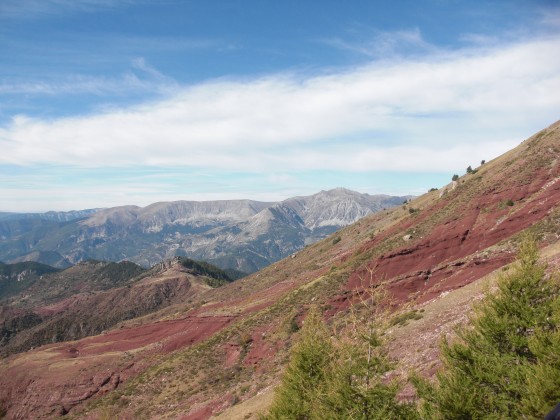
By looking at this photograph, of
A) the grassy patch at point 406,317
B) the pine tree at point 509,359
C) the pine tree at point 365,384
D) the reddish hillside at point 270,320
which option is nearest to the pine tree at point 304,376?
the pine tree at point 365,384

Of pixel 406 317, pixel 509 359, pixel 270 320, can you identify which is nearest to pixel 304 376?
pixel 509 359

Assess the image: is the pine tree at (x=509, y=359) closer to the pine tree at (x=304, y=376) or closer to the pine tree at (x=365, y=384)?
the pine tree at (x=365, y=384)

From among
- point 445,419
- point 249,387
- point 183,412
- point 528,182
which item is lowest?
point 183,412

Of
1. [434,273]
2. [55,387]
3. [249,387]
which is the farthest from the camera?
[55,387]

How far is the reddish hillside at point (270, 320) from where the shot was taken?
45.5m

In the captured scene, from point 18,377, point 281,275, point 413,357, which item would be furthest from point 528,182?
point 18,377

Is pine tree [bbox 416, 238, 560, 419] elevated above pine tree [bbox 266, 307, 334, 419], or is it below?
above

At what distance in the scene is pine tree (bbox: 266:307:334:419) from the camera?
21625 mm

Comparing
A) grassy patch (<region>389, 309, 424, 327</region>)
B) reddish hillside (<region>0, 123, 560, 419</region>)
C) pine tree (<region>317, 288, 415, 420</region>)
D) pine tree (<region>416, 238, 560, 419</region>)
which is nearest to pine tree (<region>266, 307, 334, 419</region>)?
pine tree (<region>317, 288, 415, 420</region>)

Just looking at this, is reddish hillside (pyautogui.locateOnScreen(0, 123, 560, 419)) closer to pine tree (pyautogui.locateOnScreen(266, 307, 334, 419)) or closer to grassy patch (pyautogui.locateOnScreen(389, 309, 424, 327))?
grassy patch (pyautogui.locateOnScreen(389, 309, 424, 327))

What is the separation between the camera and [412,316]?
3516 centimetres

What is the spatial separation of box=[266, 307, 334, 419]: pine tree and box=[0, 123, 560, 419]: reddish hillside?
32.7 feet

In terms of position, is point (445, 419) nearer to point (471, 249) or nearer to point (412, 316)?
point (412, 316)

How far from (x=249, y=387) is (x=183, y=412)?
8.87 metres
